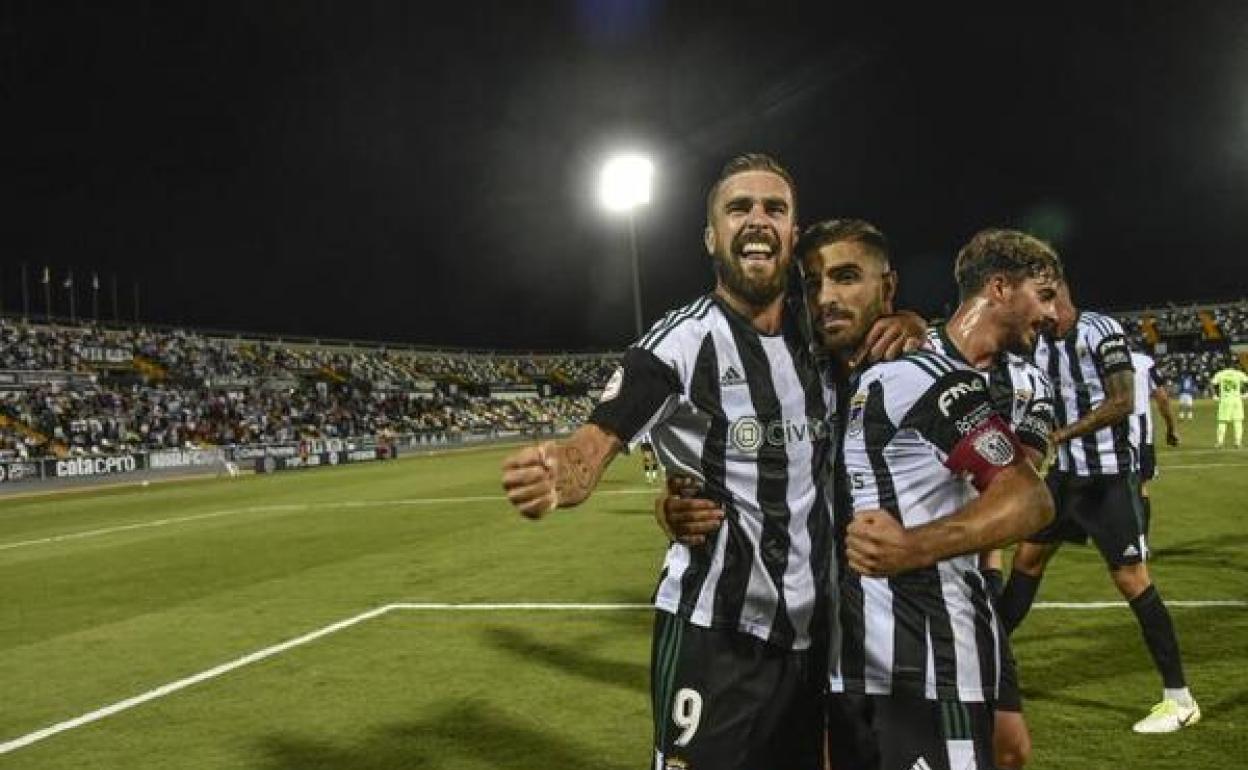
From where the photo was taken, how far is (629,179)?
1858 cm

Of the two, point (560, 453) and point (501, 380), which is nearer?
point (560, 453)

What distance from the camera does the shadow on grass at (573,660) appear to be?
646 centimetres

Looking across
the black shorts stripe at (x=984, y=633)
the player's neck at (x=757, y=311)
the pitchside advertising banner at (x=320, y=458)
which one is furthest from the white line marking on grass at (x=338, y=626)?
the pitchside advertising banner at (x=320, y=458)

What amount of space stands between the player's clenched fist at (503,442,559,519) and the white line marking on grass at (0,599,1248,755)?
5.32 m

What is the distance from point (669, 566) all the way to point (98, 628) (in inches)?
342

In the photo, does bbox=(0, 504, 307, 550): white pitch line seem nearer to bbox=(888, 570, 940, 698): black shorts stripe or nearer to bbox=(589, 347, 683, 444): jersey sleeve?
bbox=(589, 347, 683, 444): jersey sleeve

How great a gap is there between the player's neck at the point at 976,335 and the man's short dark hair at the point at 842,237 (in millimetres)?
315

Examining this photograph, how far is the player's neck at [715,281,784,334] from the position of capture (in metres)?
2.93

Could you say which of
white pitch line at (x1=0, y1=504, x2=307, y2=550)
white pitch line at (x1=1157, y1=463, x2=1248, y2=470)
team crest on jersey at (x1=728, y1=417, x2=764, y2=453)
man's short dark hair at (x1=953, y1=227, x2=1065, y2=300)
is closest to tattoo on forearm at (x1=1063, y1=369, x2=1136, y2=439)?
man's short dark hair at (x1=953, y1=227, x2=1065, y2=300)

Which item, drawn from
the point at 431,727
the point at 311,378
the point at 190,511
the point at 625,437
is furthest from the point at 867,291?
the point at 311,378

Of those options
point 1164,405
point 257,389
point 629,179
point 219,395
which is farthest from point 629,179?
point 257,389

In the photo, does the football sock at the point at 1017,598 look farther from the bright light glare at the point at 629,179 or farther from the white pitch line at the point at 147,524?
the white pitch line at the point at 147,524

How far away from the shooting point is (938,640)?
265 centimetres

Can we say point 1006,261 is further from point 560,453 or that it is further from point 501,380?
point 501,380
